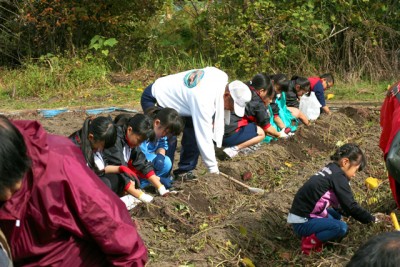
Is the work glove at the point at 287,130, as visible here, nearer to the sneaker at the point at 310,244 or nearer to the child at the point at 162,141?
the child at the point at 162,141

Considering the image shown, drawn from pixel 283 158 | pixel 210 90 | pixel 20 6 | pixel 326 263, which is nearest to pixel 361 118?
pixel 283 158

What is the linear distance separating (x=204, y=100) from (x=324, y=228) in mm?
1819

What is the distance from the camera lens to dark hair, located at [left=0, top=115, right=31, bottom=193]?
2.04 m

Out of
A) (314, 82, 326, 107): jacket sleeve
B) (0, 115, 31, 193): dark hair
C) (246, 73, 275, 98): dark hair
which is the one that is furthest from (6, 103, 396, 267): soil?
(0, 115, 31, 193): dark hair

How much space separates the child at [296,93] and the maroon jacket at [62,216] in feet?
23.6

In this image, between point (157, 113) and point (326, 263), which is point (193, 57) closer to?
point (157, 113)

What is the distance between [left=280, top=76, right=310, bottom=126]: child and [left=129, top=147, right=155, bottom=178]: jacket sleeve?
12.1 feet

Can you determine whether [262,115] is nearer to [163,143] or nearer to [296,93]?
[296,93]

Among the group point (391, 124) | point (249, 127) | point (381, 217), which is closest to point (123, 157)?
point (381, 217)

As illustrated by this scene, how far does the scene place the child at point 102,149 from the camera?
498 cm

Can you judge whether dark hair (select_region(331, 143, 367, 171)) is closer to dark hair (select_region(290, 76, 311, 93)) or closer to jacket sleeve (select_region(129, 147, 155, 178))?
jacket sleeve (select_region(129, 147, 155, 178))

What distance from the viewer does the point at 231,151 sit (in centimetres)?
816

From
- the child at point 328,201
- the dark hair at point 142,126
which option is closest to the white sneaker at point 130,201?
the dark hair at point 142,126

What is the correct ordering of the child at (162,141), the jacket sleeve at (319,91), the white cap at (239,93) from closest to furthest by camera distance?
1. the child at (162,141)
2. the white cap at (239,93)
3. the jacket sleeve at (319,91)
